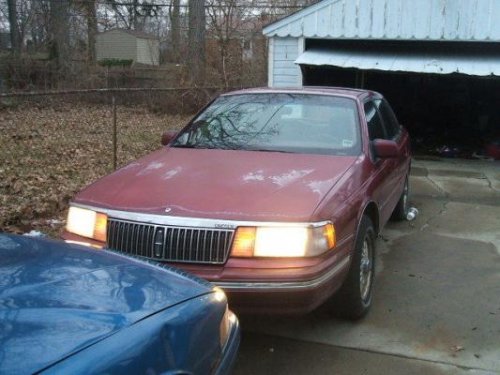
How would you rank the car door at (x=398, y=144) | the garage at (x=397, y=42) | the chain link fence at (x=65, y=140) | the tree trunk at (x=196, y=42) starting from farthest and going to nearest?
the tree trunk at (x=196, y=42) → the garage at (x=397, y=42) → the chain link fence at (x=65, y=140) → the car door at (x=398, y=144)

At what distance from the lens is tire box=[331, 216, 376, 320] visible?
12.4ft

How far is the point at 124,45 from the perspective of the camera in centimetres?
3089

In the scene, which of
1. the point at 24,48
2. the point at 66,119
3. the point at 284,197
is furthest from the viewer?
the point at 24,48

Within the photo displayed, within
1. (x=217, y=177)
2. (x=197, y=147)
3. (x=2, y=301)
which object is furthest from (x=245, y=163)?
(x=2, y=301)

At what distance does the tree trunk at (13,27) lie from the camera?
18.4 metres

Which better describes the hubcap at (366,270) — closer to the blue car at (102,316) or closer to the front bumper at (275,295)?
the front bumper at (275,295)

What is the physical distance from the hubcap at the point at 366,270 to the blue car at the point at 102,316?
5.39 feet

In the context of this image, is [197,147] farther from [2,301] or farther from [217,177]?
[2,301]

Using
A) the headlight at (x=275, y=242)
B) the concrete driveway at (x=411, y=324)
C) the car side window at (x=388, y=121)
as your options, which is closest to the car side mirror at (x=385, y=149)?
the concrete driveway at (x=411, y=324)

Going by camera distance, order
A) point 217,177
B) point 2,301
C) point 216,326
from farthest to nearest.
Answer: point 217,177 → point 216,326 → point 2,301

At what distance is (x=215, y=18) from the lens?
67.3 feet

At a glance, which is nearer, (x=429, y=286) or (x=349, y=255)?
(x=349, y=255)

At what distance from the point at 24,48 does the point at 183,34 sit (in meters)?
5.73

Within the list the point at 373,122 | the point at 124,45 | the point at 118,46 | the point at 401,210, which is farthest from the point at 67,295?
the point at 118,46
